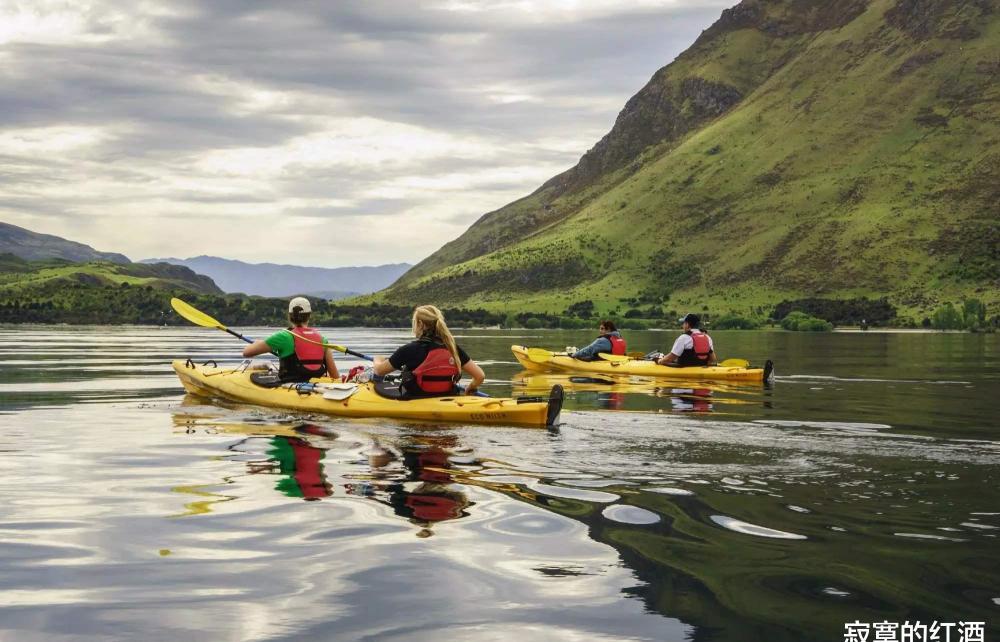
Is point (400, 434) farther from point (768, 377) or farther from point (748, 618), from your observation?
point (768, 377)

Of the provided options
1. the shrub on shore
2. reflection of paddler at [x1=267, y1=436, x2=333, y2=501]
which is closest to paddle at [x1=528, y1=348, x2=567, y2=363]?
reflection of paddler at [x1=267, y1=436, x2=333, y2=501]

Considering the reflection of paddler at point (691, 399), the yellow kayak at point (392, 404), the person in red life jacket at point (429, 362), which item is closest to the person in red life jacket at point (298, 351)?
the yellow kayak at point (392, 404)

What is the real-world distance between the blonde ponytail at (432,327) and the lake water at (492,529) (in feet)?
5.40

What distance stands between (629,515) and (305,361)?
13361 mm

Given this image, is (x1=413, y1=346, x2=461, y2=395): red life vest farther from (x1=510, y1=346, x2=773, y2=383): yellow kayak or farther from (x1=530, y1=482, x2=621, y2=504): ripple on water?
(x1=510, y1=346, x2=773, y2=383): yellow kayak

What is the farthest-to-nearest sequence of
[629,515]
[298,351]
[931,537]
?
[298,351] < [629,515] < [931,537]

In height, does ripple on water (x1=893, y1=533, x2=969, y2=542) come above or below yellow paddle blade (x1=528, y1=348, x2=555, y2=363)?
below

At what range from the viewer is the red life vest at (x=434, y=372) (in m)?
21.0

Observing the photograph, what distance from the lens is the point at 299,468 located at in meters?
15.5

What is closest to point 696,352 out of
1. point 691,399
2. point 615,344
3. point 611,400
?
point 615,344

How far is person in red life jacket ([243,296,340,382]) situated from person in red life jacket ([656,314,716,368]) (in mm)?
14738

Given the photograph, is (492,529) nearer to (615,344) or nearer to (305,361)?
(305,361)

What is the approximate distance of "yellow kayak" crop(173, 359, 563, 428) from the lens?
806 inches

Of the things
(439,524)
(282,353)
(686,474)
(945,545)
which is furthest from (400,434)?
(945,545)
